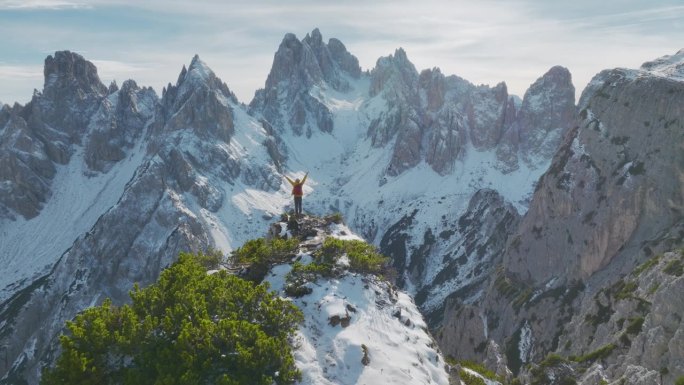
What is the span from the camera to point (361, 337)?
1502 inches

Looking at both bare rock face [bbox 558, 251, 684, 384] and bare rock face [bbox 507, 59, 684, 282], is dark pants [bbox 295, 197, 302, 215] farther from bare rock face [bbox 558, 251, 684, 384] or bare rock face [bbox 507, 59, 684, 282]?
bare rock face [bbox 507, 59, 684, 282]

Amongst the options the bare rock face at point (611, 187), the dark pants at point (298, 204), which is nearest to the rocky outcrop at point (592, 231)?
the bare rock face at point (611, 187)

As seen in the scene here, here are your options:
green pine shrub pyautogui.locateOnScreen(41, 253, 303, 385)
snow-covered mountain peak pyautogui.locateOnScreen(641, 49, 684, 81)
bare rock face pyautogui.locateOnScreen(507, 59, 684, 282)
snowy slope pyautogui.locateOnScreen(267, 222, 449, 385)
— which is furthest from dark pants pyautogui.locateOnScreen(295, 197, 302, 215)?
snow-covered mountain peak pyautogui.locateOnScreen(641, 49, 684, 81)

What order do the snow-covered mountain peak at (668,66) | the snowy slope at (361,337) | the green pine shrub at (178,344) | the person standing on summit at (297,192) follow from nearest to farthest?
the green pine shrub at (178,344)
the snowy slope at (361,337)
the person standing on summit at (297,192)
the snow-covered mountain peak at (668,66)

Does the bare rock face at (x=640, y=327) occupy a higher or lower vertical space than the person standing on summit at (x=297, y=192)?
lower

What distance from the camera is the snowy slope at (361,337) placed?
34.5 metres

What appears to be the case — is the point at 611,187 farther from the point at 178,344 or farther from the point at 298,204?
the point at 178,344

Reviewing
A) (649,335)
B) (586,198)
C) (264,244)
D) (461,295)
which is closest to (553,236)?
(586,198)

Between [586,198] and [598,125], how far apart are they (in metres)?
17.1

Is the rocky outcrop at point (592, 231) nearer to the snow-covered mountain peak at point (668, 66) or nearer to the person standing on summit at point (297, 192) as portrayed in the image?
the snow-covered mountain peak at point (668, 66)

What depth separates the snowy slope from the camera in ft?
113

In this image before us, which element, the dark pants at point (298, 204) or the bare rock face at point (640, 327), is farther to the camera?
the dark pants at point (298, 204)

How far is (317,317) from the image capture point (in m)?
39.2

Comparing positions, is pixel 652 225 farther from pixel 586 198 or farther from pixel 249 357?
pixel 249 357
